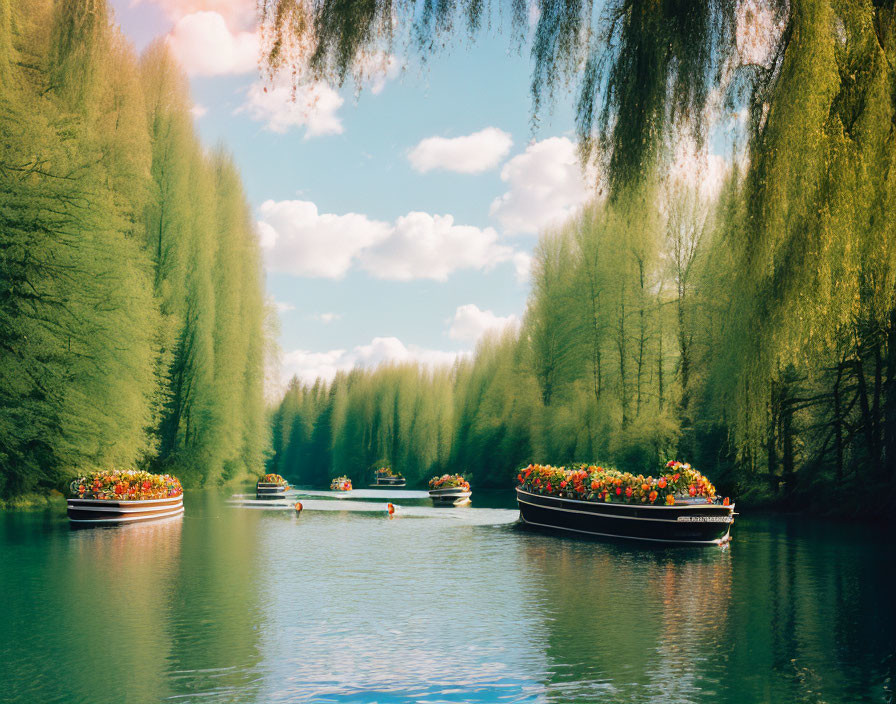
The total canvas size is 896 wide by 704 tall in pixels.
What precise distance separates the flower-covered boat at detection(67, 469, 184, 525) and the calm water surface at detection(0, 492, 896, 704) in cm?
404

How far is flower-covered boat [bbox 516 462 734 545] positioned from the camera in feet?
70.8

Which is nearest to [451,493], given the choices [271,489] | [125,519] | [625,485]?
[271,489]

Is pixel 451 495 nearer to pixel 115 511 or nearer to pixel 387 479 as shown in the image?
pixel 115 511

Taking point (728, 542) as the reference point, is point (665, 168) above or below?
above

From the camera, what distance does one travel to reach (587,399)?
4056cm

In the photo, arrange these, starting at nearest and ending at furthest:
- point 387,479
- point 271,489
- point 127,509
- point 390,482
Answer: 1. point 127,509
2. point 271,489
3. point 387,479
4. point 390,482

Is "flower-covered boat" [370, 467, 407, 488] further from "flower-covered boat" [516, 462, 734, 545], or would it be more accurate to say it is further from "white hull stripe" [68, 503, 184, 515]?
"flower-covered boat" [516, 462, 734, 545]

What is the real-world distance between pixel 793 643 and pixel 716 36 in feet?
23.0

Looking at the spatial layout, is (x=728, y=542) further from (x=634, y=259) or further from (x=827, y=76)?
(x=634, y=259)

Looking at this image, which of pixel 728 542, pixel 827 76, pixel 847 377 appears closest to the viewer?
pixel 827 76

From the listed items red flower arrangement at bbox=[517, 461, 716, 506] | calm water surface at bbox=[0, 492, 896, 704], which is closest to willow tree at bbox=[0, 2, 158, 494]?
calm water surface at bbox=[0, 492, 896, 704]

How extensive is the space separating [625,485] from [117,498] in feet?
49.8

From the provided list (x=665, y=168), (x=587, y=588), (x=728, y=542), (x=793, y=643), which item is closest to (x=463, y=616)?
(x=587, y=588)

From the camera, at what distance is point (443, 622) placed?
1130 cm
